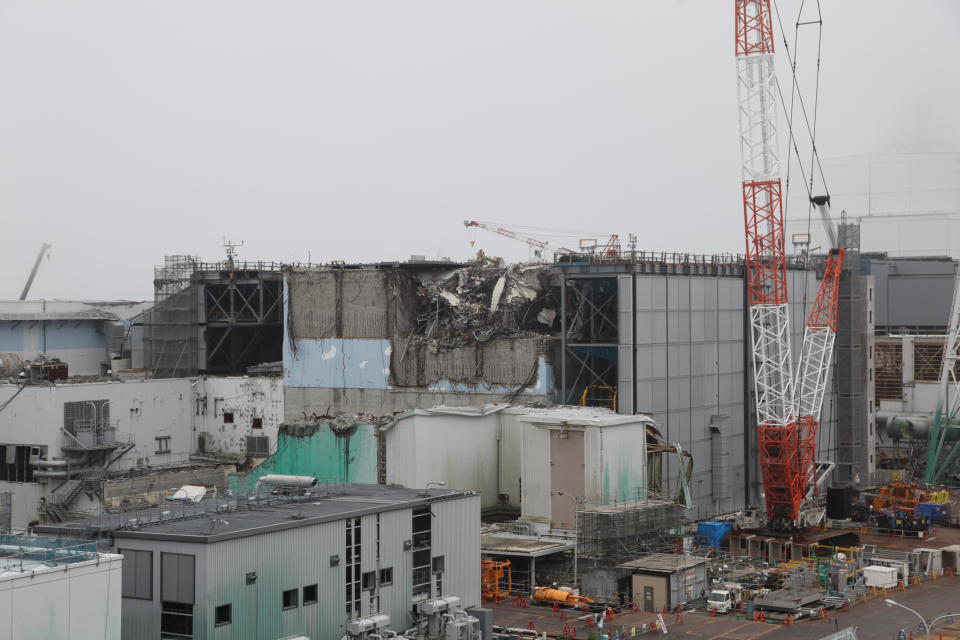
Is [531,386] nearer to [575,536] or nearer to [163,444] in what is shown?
[575,536]

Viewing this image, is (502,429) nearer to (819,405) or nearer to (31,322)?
(819,405)

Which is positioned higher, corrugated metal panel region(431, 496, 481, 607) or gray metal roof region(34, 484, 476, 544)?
gray metal roof region(34, 484, 476, 544)

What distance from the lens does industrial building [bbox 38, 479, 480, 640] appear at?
4231 cm

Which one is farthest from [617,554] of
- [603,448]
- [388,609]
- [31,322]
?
[31,322]

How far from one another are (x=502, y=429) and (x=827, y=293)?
3082cm

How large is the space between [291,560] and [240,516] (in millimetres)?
3299

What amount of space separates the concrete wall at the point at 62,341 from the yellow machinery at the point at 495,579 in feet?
157

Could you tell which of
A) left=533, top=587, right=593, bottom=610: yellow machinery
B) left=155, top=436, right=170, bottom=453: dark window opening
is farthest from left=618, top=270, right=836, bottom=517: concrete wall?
left=155, top=436, right=170, bottom=453: dark window opening

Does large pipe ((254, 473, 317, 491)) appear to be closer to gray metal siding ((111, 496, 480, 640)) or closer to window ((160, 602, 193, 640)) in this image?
gray metal siding ((111, 496, 480, 640))

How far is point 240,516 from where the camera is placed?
47.2 metres

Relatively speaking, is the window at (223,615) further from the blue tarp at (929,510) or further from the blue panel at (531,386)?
the blue tarp at (929,510)

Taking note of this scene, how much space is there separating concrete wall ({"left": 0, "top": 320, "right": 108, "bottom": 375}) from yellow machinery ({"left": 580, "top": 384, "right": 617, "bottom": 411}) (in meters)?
41.8

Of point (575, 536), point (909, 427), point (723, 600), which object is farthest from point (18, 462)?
point (909, 427)

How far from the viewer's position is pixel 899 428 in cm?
11225
